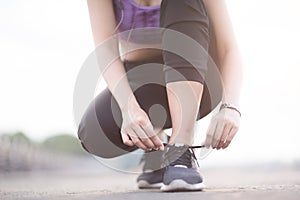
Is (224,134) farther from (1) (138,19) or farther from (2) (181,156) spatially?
(1) (138,19)

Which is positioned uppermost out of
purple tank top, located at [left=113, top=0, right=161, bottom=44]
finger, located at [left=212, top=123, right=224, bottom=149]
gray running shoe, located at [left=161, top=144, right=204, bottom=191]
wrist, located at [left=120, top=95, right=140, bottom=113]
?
purple tank top, located at [left=113, top=0, right=161, bottom=44]

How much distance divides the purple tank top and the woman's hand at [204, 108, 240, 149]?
0.17 meters

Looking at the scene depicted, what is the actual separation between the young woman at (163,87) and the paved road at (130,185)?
0.08 ft

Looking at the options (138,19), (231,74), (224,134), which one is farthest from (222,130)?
(138,19)

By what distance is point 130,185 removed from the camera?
31.4 inches

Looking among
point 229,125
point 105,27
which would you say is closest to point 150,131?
point 229,125

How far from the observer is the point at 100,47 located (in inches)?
31.5

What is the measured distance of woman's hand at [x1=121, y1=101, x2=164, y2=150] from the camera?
683mm

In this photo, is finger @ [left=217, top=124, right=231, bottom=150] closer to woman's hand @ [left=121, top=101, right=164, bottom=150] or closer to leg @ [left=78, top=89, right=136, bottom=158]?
woman's hand @ [left=121, top=101, right=164, bottom=150]

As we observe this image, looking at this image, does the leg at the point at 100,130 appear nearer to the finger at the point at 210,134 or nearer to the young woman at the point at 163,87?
the young woman at the point at 163,87

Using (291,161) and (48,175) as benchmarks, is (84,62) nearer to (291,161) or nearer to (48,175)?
(48,175)

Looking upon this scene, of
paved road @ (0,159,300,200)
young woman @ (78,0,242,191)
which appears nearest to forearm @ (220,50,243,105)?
young woman @ (78,0,242,191)

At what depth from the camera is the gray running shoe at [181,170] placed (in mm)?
694

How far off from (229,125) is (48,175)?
283 mm
